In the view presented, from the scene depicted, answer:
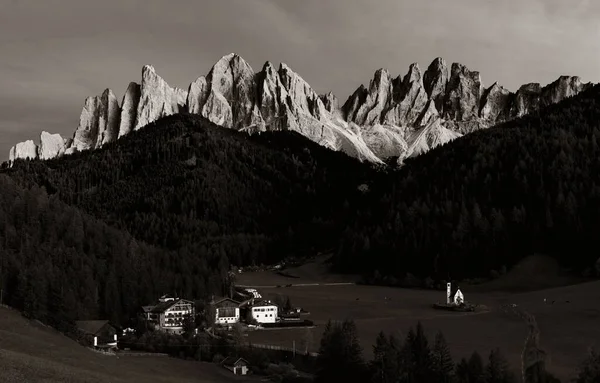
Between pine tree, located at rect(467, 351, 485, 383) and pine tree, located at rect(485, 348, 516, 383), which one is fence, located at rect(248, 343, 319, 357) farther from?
pine tree, located at rect(485, 348, 516, 383)

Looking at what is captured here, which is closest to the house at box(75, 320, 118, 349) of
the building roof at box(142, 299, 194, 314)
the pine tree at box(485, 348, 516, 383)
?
the building roof at box(142, 299, 194, 314)

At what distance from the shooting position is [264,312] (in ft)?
294

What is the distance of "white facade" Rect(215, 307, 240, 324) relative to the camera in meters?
86.1

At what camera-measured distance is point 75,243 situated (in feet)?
357

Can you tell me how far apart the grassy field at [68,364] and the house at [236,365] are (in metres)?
0.72

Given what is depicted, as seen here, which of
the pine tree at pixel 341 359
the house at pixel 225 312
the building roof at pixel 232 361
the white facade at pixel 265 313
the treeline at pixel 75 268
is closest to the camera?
the pine tree at pixel 341 359

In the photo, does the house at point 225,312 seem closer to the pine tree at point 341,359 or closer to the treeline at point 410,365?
the treeline at point 410,365

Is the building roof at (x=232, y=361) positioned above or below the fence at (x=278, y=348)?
below

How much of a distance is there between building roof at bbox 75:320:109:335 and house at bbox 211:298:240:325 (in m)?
13.8

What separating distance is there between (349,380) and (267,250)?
140812mm

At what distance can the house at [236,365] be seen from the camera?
198 ft

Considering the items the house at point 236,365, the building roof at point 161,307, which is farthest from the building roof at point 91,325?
the house at point 236,365

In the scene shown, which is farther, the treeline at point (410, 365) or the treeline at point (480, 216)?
the treeline at point (480, 216)

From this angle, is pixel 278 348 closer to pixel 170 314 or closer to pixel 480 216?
pixel 170 314
